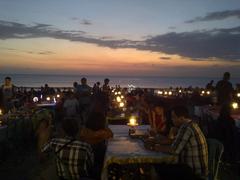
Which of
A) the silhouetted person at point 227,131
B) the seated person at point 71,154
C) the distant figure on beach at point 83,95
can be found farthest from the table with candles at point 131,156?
the distant figure on beach at point 83,95

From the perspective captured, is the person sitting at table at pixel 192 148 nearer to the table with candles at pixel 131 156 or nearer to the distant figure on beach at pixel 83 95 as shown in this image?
the table with candles at pixel 131 156

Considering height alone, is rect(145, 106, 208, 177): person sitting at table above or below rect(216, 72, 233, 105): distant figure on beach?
below

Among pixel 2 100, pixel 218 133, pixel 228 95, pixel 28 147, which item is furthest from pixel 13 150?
pixel 228 95

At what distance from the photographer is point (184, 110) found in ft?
17.4

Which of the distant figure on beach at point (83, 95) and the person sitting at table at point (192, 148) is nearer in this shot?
the person sitting at table at point (192, 148)

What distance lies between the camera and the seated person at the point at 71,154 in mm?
4957

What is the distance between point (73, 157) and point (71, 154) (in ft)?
0.15

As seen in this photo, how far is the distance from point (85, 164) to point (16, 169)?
379 cm

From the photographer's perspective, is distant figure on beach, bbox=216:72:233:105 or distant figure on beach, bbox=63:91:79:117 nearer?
distant figure on beach, bbox=216:72:233:105

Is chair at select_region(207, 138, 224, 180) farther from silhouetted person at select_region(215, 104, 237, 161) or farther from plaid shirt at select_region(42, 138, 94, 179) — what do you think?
silhouetted person at select_region(215, 104, 237, 161)

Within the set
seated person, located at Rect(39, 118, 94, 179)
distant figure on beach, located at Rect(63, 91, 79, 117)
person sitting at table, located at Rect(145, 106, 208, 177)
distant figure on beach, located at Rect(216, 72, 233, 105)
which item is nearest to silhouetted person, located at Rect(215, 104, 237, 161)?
person sitting at table, located at Rect(145, 106, 208, 177)

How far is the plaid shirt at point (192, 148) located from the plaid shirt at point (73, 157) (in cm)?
112

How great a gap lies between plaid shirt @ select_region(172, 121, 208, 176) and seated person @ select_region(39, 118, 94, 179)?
112 cm

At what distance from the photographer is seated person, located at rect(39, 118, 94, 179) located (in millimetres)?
4957
